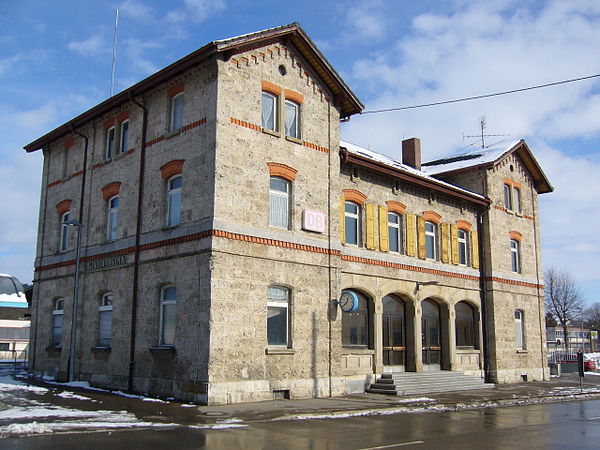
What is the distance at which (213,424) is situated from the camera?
1251 centimetres

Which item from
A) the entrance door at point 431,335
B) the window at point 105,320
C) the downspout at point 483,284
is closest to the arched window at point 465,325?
the downspout at point 483,284

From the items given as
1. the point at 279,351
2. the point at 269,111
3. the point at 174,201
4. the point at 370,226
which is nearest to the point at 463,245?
Result: the point at 370,226

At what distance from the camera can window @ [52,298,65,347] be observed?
22.4m

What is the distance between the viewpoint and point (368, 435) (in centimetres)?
1137

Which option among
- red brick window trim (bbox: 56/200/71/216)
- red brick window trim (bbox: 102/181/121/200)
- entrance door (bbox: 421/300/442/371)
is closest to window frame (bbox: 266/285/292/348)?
red brick window trim (bbox: 102/181/121/200)

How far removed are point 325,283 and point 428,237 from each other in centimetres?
732

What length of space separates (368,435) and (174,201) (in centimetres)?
971

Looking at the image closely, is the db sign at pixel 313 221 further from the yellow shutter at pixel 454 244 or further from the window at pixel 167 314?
the yellow shutter at pixel 454 244

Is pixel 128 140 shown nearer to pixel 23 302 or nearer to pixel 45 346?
pixel 45 346

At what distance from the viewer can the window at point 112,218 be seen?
67.5 feet

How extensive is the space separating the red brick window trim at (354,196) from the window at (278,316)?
15.3 feet

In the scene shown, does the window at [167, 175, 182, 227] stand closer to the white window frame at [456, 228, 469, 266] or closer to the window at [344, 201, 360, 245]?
the window at [344, 201, 360, 245]

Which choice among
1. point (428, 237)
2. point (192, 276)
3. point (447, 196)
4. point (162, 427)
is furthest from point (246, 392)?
point (447, 196)

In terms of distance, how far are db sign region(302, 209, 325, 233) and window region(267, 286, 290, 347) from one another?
209cm
